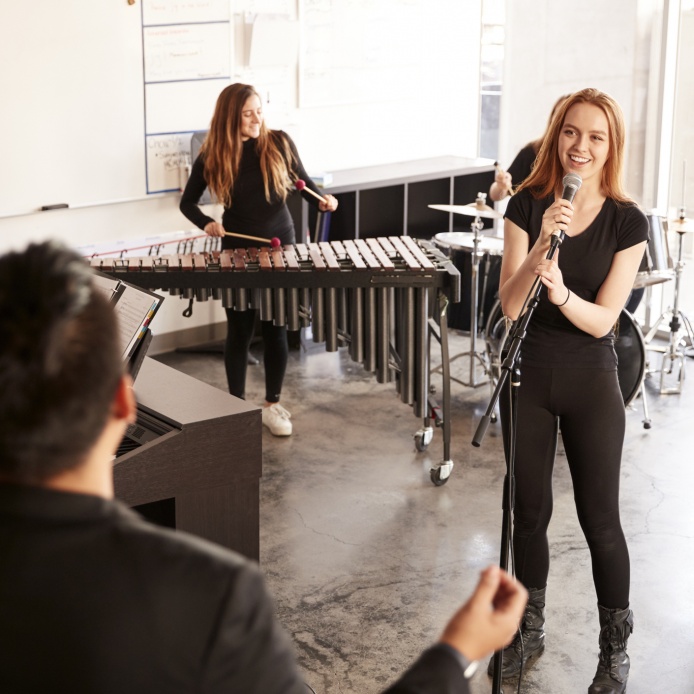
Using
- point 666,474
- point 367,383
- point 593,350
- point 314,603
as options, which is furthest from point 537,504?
point 367,383

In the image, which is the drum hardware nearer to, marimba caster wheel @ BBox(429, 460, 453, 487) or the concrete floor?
the concrete floor

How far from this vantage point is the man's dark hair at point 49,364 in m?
0.99

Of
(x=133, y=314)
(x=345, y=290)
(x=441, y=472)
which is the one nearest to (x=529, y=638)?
(x=441, y=472)

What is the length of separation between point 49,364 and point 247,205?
4.04m

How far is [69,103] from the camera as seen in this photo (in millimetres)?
5414

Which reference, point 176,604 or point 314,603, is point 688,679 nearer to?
point 314,603

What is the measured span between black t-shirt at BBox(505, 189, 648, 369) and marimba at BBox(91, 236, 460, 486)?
131cm

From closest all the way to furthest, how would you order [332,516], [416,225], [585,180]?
[585,180]
[332,516]
[416,225]

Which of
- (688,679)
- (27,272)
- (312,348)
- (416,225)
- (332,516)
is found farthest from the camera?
(416,225)

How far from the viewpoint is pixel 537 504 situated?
2.90 metres

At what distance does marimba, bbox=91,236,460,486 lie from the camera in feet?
13.7

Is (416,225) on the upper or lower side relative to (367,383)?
upper

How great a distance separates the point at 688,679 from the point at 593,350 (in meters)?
1.08

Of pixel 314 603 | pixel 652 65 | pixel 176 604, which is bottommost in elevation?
pixel 314 603
